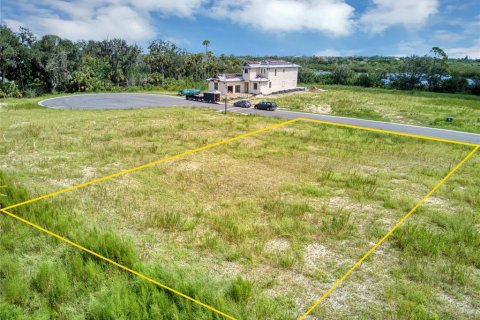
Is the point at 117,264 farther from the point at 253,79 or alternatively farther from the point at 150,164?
the point at 253,79

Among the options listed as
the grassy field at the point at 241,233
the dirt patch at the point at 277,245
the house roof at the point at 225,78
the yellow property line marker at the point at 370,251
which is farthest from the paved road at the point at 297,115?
the dirt patch at the point at 277,245

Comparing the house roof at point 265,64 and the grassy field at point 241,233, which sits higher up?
the house roof at point 265,64

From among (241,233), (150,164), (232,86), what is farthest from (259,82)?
(241,233)

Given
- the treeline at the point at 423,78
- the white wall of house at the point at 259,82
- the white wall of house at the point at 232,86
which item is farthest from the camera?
the treeline at the point at 423,78

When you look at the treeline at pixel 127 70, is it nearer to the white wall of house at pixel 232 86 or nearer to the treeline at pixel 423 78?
the treeline at pixel 423 78

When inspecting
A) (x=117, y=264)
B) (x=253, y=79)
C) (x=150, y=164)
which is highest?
(x=253, y=79)

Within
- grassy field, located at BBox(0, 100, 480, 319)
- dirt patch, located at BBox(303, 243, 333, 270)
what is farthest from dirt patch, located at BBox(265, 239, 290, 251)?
dirt patch, located at BBox(303, 243, 333, 270)

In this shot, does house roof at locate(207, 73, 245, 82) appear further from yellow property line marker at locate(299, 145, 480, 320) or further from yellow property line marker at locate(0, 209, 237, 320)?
yellow property line marker at locate(0, 209, 237, 320)
